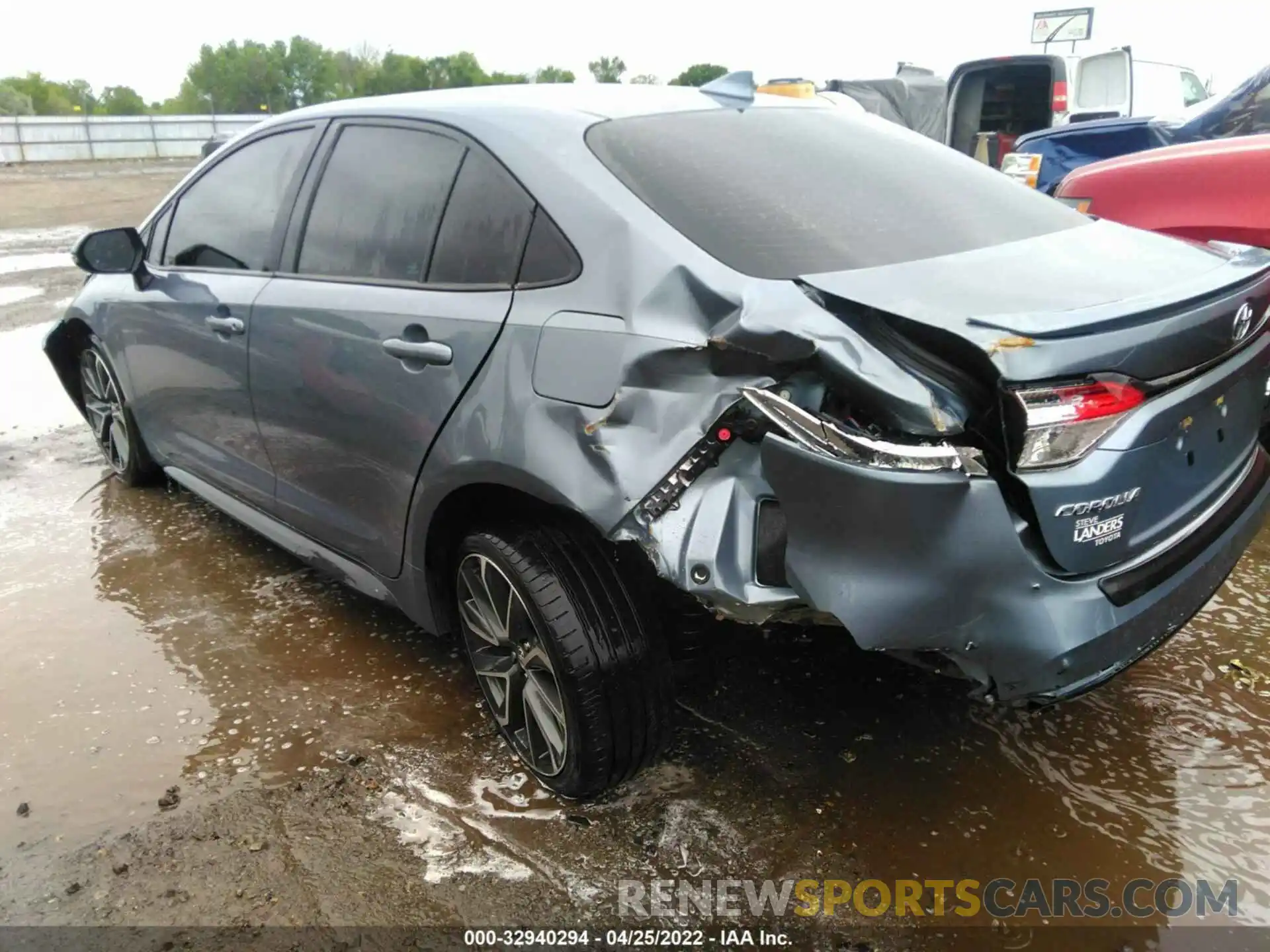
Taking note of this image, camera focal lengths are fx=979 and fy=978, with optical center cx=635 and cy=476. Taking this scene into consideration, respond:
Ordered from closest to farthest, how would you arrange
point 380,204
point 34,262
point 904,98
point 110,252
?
point 380,204 < point 110,252 < point 34,262 < point 904,98

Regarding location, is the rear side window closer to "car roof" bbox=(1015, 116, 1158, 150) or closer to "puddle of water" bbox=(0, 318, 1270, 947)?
"puddle of water" bbox=(0, 318, 1270, 947)

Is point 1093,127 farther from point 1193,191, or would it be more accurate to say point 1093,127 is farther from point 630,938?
point 630,938

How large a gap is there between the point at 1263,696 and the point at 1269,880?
0.76 metres

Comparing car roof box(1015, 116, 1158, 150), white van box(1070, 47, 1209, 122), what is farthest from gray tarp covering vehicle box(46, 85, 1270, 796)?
white van box(1070, 47, 1209, 122)

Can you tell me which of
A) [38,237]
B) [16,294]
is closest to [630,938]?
[16,294]

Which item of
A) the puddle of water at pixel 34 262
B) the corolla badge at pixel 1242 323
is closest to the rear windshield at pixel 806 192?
the corolla badge at pixel 1242 323

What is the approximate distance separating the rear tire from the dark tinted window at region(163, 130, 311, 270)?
2.88ft

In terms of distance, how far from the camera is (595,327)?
6.89 ft

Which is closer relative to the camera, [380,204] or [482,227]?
[482,227]

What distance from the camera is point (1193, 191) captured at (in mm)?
4188

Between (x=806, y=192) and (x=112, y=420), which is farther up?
(x=806, y=192)

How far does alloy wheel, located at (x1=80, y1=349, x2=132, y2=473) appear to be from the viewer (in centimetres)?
443

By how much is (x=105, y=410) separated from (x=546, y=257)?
3221mm

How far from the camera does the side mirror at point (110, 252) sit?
369cm
